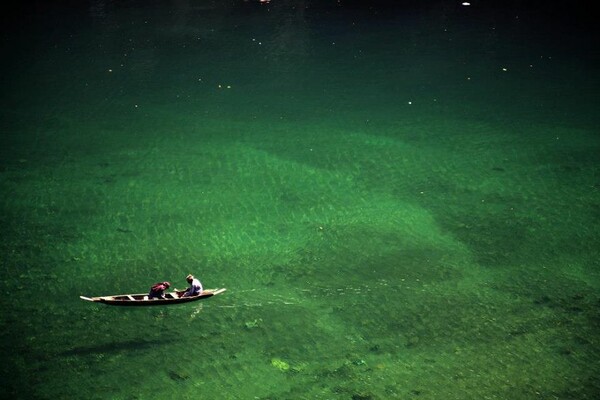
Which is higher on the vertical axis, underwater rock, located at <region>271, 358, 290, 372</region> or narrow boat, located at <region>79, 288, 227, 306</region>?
narrow boat, located at <region>79, 288, 227, 306</region>

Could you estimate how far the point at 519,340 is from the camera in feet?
11.4

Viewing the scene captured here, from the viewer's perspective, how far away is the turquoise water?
330 centimetres

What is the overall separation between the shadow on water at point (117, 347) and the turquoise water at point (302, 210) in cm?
1

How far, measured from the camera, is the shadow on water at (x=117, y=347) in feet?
10.8

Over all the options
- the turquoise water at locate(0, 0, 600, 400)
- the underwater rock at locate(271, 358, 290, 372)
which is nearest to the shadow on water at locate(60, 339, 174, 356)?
the turquoise water at locate(0, 0, 600, 400)

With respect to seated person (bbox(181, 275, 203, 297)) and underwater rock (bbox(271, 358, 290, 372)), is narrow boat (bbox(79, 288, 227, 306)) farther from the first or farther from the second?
underwater rock (bbox(271, 358, 290, 372))

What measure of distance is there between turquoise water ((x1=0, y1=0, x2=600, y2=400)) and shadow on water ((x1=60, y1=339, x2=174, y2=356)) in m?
0.01

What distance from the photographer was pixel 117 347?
3326 mm

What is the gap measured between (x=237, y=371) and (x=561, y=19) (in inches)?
276

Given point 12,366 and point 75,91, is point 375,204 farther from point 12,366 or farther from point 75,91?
point 75,91

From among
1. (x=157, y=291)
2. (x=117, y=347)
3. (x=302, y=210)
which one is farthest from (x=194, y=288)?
(x=302, y=210)

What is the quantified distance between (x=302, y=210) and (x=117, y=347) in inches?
65.8

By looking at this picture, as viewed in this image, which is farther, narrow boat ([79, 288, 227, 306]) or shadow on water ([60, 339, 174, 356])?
narrow boat ([79, 288, 227, 306])

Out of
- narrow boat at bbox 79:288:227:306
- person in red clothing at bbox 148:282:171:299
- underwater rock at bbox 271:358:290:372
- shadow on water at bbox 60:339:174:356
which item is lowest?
underwater rock at bbox 271:358:290:372
